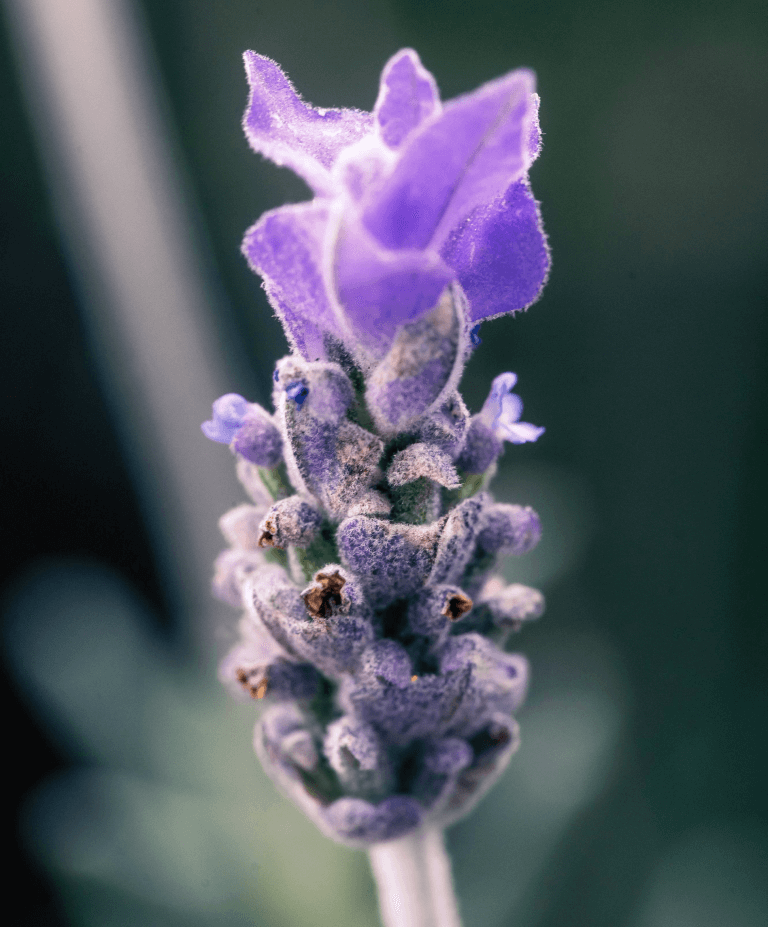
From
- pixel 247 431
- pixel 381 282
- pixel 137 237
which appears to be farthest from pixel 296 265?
pixel 137 237

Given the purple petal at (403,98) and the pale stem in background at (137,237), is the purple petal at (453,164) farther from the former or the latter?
the pale stem in background at (137,237)

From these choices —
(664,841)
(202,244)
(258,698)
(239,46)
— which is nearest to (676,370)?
(664,841)

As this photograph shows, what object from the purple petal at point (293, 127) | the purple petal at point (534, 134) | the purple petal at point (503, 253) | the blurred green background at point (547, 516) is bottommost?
the blurred green background at point (547, 516)

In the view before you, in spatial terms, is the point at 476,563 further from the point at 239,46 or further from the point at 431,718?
the point at 239,46

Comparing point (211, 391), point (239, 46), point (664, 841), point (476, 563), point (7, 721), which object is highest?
point (239, 46)

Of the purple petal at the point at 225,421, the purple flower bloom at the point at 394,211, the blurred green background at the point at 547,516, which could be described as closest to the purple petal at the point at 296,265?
the purple flower bloom at the point at 394,211

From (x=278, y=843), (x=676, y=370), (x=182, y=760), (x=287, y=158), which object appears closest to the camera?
(x=287, y=158)

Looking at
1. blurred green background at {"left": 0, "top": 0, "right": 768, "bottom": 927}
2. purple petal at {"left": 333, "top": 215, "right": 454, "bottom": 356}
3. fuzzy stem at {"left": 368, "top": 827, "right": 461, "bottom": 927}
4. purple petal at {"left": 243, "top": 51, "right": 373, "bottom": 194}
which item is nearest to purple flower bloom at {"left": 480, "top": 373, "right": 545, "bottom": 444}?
purple petal at {"left": 333, "top": 215, "right": 454, "bottom": 356}

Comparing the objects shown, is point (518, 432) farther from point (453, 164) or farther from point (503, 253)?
point (453, 164)

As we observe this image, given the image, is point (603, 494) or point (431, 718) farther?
point (603, 494)
